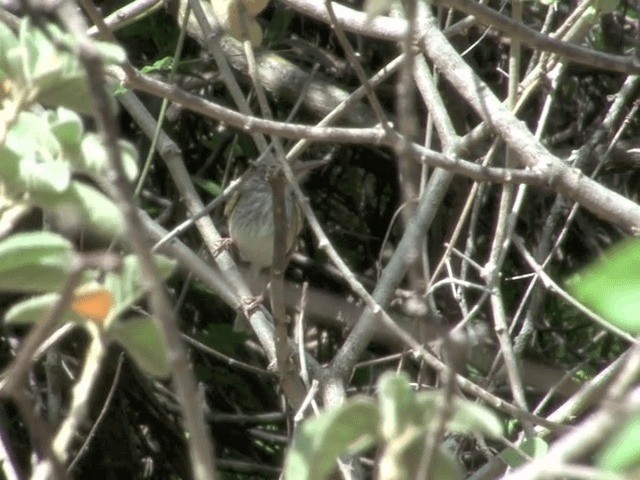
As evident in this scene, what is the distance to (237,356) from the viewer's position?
4.48 metres

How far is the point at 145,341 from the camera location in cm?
80

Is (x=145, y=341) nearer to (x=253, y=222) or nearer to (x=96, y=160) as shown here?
(x=96, y=160)

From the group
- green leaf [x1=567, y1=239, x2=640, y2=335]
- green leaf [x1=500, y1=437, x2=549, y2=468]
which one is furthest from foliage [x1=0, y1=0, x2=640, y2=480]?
green leaf [x1=567, y1=239, x2=640, y2=335]

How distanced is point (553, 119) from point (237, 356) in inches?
56.7

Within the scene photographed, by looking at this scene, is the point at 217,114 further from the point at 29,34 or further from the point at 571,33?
the point at 571,33

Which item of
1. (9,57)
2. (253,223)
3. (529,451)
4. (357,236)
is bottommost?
(253,223)

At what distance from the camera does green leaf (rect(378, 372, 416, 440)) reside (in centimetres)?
71

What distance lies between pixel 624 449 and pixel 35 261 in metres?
0.38

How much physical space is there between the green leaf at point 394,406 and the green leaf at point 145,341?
0.50ft

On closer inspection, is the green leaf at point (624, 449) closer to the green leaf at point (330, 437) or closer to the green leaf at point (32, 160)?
the green leaf at point (330, 437)

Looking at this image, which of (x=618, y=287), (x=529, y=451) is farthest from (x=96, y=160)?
(x=529, y=451)

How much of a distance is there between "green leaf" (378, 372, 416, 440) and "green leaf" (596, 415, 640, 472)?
17 centimetres

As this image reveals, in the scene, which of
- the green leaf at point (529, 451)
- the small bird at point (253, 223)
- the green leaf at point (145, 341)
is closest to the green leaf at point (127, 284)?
the green leaf at point (145, 341)

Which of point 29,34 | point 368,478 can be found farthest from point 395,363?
point 29,34
